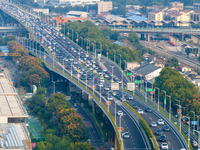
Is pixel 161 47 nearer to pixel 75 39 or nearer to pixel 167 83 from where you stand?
pixel 75 39

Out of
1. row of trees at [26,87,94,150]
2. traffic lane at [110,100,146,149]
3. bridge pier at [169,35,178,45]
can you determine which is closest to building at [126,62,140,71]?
row of trees at [26,87,94,150]

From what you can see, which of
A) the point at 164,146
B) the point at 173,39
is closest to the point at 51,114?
the point at 164,146

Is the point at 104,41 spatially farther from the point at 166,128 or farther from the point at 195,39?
the point at 166,128

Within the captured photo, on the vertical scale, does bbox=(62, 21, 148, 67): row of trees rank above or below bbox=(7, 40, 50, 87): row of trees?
above

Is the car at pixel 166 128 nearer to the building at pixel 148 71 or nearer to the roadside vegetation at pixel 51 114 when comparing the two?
the roadside vegetation at pixel 51 114

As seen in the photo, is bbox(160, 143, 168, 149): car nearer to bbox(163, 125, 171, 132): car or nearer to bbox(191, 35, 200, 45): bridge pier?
bbox(163, 125, 171, 132): car
